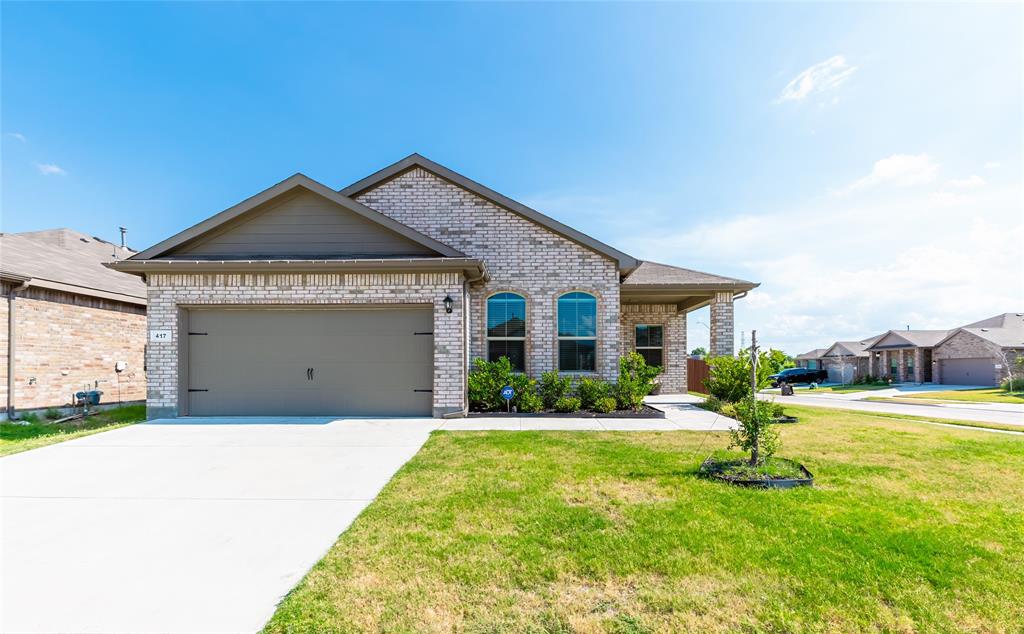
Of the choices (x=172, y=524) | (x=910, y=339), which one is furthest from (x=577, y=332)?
(x=910, y=339)

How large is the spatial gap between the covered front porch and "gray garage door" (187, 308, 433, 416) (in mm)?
6540

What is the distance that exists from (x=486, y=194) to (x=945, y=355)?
37047 mm

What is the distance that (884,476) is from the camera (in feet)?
17.1

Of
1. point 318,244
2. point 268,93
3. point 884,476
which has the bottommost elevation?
point 884,476

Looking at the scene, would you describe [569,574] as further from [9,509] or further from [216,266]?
[216,266]

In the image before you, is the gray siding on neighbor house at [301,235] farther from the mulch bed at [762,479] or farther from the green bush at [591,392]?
the mulch bed at [762,479]

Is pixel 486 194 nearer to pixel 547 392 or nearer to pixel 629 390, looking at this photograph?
pixel 547 392

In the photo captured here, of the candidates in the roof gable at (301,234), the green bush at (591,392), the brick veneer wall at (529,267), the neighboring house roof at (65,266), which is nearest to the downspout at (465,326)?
the brick veneer wall at (529,267)

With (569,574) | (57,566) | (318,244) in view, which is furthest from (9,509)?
(318,244)

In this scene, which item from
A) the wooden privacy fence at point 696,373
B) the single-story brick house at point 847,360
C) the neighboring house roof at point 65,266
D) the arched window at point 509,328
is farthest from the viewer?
the single-story brick house at point 847,360

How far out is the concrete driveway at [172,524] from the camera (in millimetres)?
2609

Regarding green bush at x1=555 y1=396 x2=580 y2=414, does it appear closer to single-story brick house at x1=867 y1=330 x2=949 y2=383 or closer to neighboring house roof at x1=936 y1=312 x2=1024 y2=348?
neighboring house roof at x1=936 y1=312 x2=1024 y2=348

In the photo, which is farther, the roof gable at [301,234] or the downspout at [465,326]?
the roof gable at [301,234]

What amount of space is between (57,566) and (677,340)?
53.2 feet
